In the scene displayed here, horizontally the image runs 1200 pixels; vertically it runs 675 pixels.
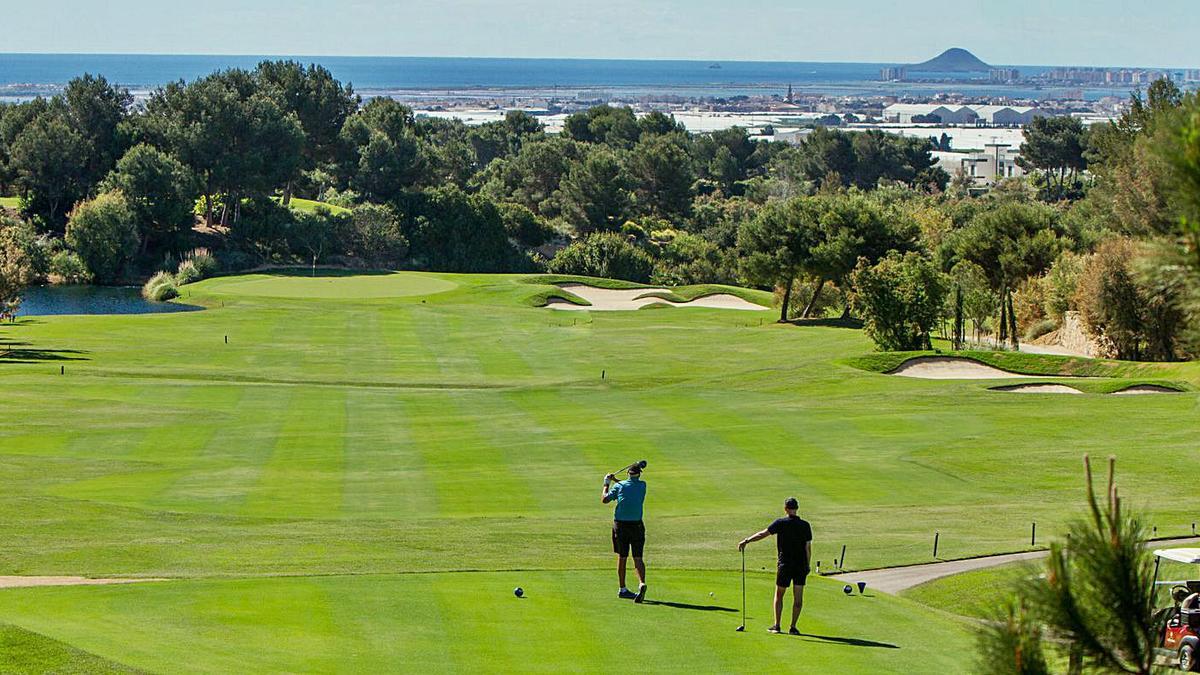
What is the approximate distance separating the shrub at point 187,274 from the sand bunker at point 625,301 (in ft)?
78.4

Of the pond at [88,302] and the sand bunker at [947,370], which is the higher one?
the sand bunker at [947,370]

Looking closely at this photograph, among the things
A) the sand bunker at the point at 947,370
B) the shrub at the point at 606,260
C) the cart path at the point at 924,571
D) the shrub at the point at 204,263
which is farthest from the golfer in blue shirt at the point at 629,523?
the shrub at the point at 606,260

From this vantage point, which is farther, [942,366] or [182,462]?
[942,366]

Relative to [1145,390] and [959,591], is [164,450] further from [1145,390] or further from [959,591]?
[1145,390]

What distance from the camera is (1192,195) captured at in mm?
5660

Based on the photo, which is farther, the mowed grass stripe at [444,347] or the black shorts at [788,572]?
the mowed grass stripe at [444,347]

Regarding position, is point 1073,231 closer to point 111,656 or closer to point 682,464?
point 682,464

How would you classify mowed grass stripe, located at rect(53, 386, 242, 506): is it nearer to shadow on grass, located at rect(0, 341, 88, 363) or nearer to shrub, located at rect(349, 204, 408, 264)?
shadow on grass, located at rect(0, 341, 88, 363)

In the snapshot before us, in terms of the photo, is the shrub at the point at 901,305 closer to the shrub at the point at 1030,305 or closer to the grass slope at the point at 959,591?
the shrub at the point at 1030,305

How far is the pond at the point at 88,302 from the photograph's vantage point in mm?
76250

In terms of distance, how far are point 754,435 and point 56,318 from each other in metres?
42.9

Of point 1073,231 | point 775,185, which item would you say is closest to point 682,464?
point 1073,231

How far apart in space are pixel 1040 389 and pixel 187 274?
61.7 m

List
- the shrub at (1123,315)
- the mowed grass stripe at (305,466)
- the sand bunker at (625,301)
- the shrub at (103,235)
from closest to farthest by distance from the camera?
the mowed grass stripe at (305,466) → the shrub at (1123,315) → the sand bunker at (625,301) → the shrub at (103,235)
